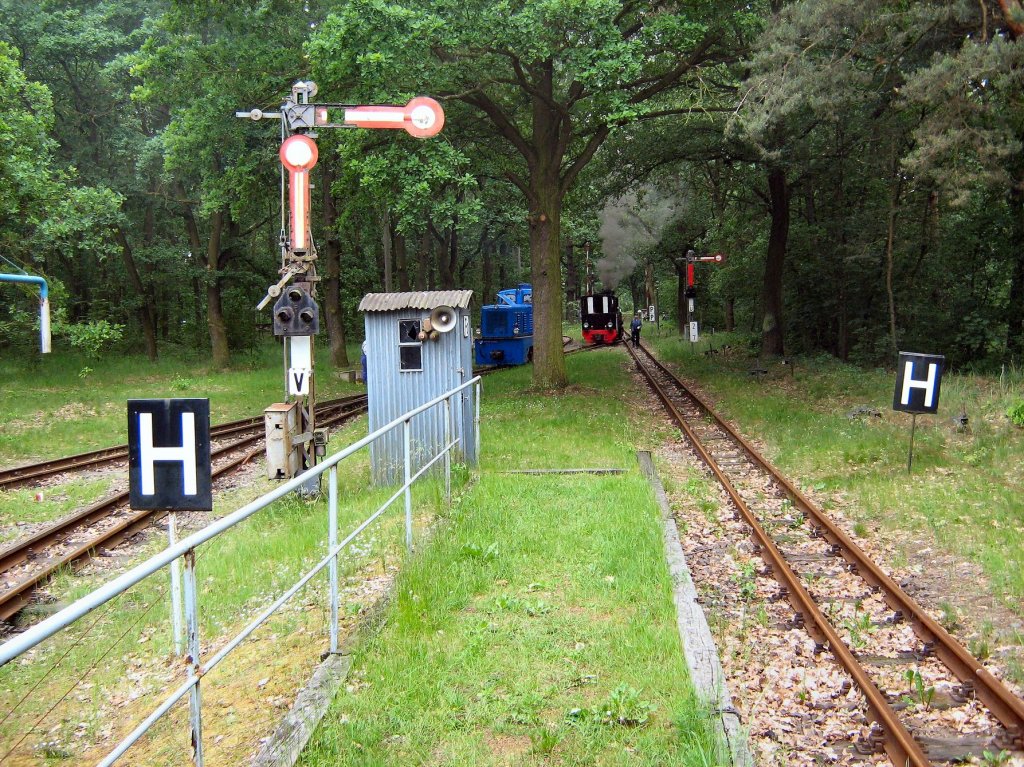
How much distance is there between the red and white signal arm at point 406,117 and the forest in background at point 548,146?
575 cm

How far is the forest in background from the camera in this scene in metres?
14.8

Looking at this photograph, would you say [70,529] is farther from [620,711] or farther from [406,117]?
[620,711]

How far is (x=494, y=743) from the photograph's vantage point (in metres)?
4.21

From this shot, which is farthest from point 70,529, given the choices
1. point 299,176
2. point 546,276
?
point 546,276

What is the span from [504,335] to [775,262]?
11.2 m

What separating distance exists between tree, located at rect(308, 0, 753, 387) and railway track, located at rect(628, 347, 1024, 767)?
8.50m

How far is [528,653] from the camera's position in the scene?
17.3ft

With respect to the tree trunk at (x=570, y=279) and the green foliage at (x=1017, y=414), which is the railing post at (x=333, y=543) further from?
the tree trunk at (x=570, y=279)

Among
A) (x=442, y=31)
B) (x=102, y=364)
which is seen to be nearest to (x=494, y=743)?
(x=442, y=31)

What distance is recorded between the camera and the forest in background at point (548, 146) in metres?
14.8

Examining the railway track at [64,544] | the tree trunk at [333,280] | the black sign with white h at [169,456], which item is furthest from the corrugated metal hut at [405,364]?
the tree trunk at [333,280]

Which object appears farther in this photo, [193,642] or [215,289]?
[215,289]

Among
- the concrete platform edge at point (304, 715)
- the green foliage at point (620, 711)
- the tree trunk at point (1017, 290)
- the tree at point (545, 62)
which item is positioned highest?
the tree at point (545, 62)

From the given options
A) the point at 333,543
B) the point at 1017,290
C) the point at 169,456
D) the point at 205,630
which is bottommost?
the point at 205,630
